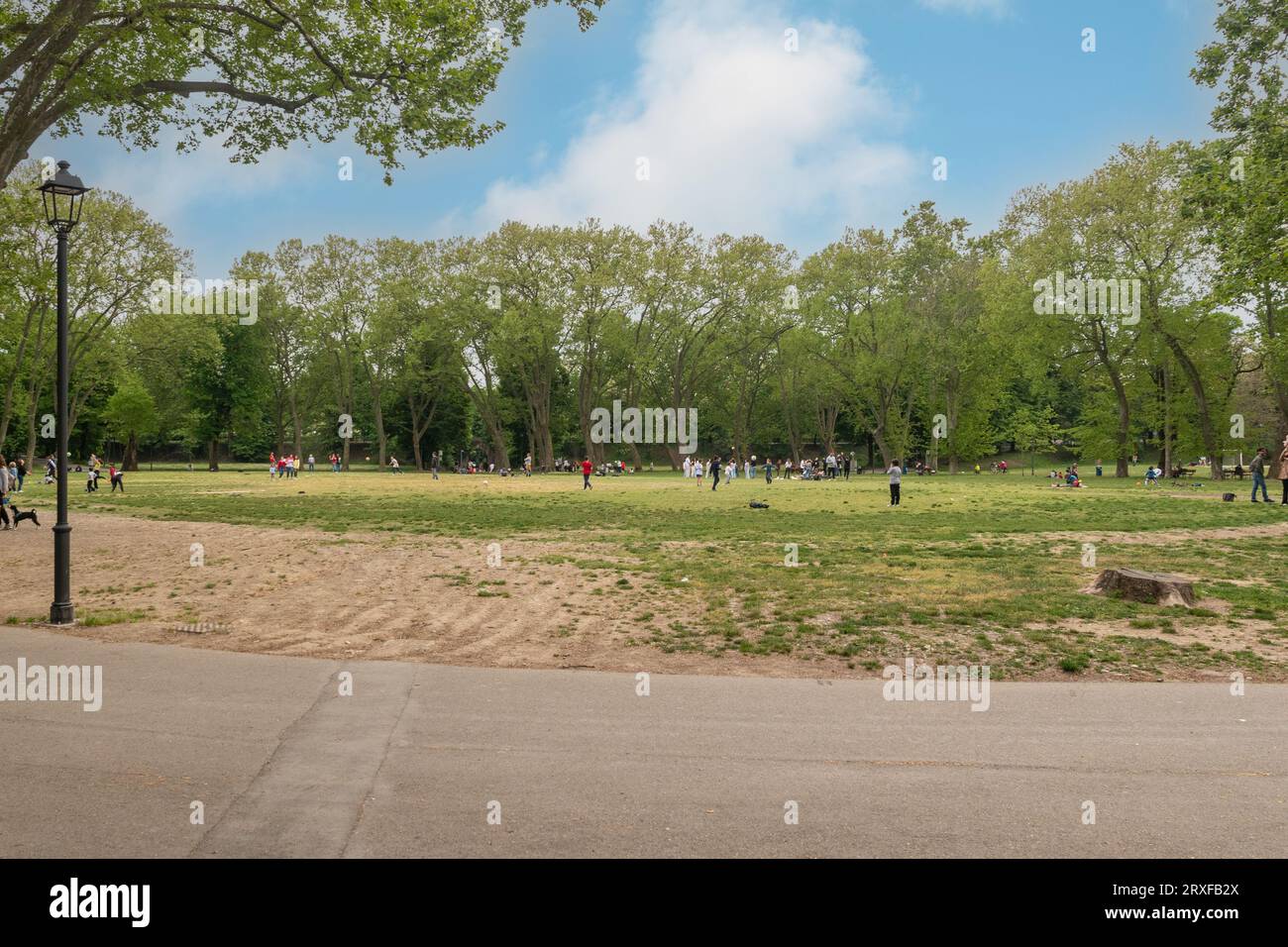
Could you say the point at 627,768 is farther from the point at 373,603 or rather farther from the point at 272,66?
the point at 272,66

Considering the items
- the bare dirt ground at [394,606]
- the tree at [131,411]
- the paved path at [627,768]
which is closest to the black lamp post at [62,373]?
the bare dirt ground at [394,606]

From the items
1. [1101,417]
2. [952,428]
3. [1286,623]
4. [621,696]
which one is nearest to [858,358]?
[952,428]

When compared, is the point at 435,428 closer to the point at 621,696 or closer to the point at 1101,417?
the point at 1101,417

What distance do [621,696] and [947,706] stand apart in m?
2.64

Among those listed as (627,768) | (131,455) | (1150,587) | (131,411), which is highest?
(131,411)

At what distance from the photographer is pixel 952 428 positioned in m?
64.4

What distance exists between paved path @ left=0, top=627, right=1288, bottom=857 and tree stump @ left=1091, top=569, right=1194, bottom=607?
3490 millimetres

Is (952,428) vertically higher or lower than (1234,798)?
higher

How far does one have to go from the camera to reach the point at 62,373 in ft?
32.8

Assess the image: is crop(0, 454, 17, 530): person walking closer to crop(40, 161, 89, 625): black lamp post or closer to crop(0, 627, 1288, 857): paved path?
crop(40, 161, 89, 625): black lamp post

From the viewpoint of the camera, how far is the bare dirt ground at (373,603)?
8.45 meters

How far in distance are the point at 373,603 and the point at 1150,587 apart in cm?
1009

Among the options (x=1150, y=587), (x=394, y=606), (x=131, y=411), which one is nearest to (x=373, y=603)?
(x=394, y=606)

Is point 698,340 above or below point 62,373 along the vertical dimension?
above
